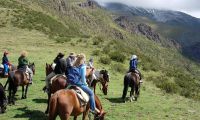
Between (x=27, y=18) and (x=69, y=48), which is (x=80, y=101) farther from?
(x=27, y=18)

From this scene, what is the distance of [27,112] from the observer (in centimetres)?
2012

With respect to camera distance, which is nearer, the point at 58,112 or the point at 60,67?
the point at 58,112

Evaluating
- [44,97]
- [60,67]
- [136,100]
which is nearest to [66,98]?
[60,67]

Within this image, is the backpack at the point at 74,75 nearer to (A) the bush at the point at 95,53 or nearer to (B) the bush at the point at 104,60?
(B) the bush at the point at 104,60

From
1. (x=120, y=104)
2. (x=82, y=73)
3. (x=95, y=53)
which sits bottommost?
(x=120, y=104)

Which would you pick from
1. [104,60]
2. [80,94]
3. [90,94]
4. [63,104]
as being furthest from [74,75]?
[104,60]

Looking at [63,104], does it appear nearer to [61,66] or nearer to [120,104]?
[61,66]

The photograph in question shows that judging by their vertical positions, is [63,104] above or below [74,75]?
below

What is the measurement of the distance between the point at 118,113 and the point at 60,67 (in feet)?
13.4

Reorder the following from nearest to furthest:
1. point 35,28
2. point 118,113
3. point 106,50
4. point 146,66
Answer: point 118,113, point 146,66, point 106,50, point 35,28

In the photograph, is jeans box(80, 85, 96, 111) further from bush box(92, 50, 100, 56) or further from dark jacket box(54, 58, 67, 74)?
bush box(92, 50, 100, 56)

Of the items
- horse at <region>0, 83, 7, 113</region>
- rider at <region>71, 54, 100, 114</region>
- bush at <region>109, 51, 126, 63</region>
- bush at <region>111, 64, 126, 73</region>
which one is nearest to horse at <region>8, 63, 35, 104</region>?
horse at <region>0, 83, 7, 113</region>

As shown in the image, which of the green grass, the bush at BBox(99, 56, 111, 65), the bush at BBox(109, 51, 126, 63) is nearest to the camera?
the green grass

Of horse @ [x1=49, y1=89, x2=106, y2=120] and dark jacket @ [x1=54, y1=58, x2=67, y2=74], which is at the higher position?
dark jacket @ [x1=54, y1=58, x2=67, y2=74]
